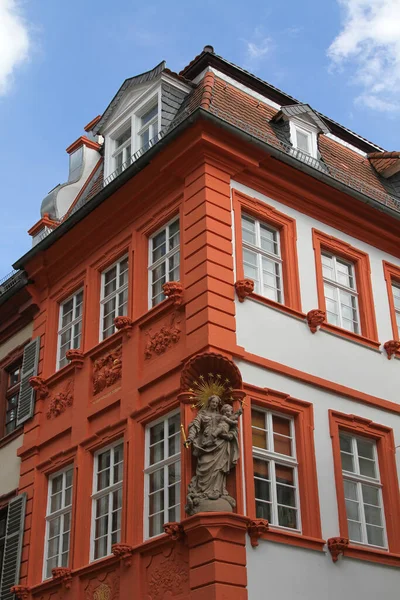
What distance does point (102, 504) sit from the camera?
45.8 feet

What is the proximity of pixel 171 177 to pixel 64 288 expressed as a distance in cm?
336

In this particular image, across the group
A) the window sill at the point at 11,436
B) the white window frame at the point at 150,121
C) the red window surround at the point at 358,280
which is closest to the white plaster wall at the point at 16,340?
the window sill at the point at 11,436

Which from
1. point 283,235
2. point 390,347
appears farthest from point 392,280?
point 283,235

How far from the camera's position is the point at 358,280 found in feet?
52.4

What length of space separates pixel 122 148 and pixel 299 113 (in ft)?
11.0

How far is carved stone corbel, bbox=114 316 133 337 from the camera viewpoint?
47.5ft

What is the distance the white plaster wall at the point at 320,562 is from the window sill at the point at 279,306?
1106mm

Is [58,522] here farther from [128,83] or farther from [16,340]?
[128,83]

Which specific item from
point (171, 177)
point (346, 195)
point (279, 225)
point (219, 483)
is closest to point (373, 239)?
point (346, 195)

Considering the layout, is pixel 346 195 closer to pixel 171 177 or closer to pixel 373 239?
pixel 373 239

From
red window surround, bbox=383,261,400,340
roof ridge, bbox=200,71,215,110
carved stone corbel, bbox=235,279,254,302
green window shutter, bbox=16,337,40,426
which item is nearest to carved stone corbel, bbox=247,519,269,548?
carved stone corbel, bbox=235,279,254,302

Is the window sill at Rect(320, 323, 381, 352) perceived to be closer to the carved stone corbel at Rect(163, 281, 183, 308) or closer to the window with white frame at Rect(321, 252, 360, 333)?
the window with white frame at Rect(321, 252, 360, 333)

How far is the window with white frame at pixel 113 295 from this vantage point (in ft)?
50.8

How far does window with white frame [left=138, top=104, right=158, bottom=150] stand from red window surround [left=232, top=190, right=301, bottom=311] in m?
2.79
